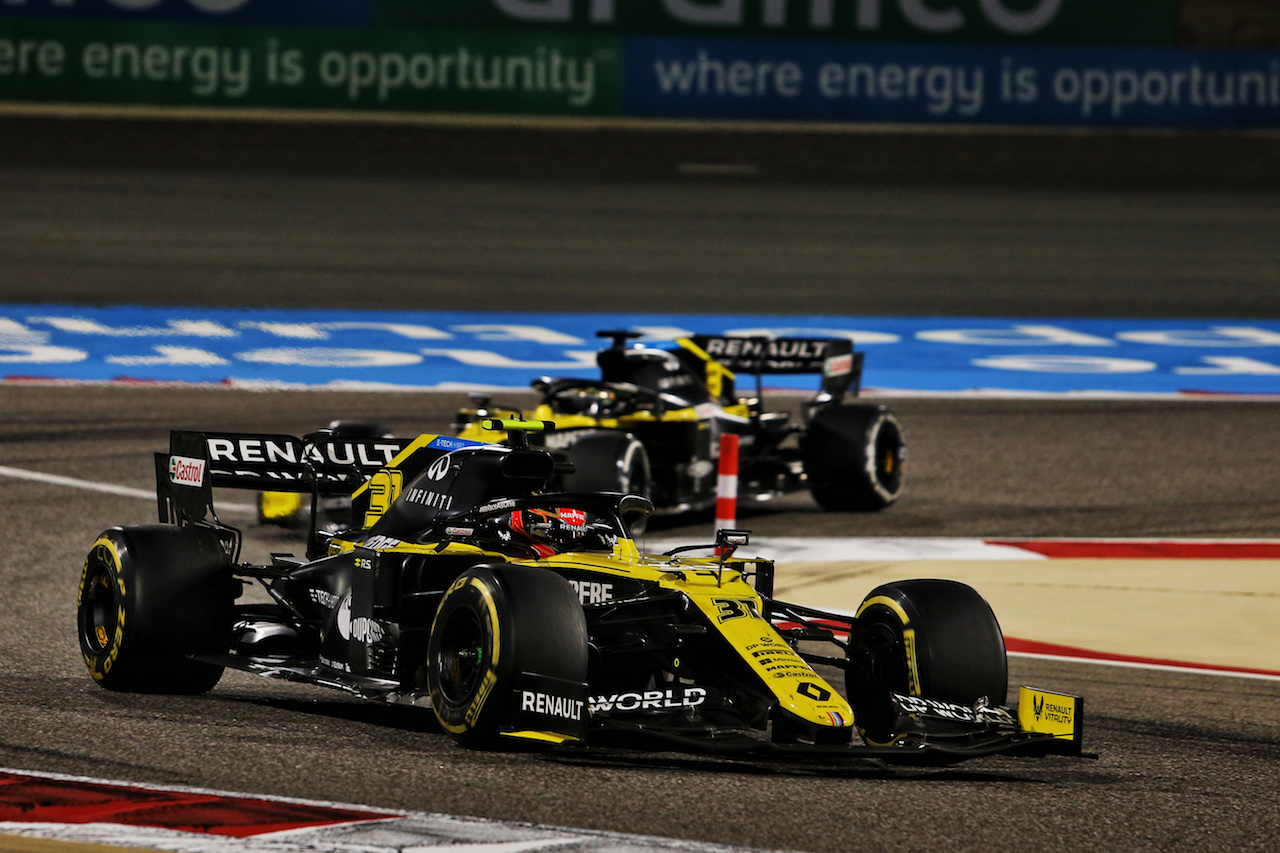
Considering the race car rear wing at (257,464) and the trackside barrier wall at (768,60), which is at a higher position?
the trackside barrier wall at (768,60)

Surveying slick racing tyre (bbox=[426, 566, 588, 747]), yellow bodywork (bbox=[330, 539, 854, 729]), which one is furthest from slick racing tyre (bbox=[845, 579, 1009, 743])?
slick racing tyre (bbox=[426, 566, 588, 747])

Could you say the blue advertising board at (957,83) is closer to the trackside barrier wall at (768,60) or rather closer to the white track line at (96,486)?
the trackside barrier wall at (768,60)

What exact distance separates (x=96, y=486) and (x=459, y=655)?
724cm

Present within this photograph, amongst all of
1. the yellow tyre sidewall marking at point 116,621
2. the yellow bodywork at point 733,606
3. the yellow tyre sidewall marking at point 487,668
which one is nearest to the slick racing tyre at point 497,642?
the yellow tyre sidewall marking at point 487,668

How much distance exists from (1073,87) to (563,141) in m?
8.16

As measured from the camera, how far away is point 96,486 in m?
13.9

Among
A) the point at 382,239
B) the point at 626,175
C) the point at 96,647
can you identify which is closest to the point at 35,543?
the point at 96,647

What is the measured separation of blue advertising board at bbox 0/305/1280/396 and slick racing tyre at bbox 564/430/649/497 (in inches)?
237

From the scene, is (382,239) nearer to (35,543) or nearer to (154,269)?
(154,269)

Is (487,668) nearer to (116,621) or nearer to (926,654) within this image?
(926,654)

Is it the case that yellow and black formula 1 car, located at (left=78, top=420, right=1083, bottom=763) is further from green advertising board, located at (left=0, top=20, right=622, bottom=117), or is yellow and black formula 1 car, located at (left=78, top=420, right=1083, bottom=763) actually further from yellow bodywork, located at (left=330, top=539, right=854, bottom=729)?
green advertising board, located at (left=0, top=20, right=622, bottom=117)

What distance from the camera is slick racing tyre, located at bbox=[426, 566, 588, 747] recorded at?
22.7 feet

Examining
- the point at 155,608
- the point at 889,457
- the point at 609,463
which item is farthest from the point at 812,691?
the point at 889,457

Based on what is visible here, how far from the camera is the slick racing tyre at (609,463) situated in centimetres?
1219
